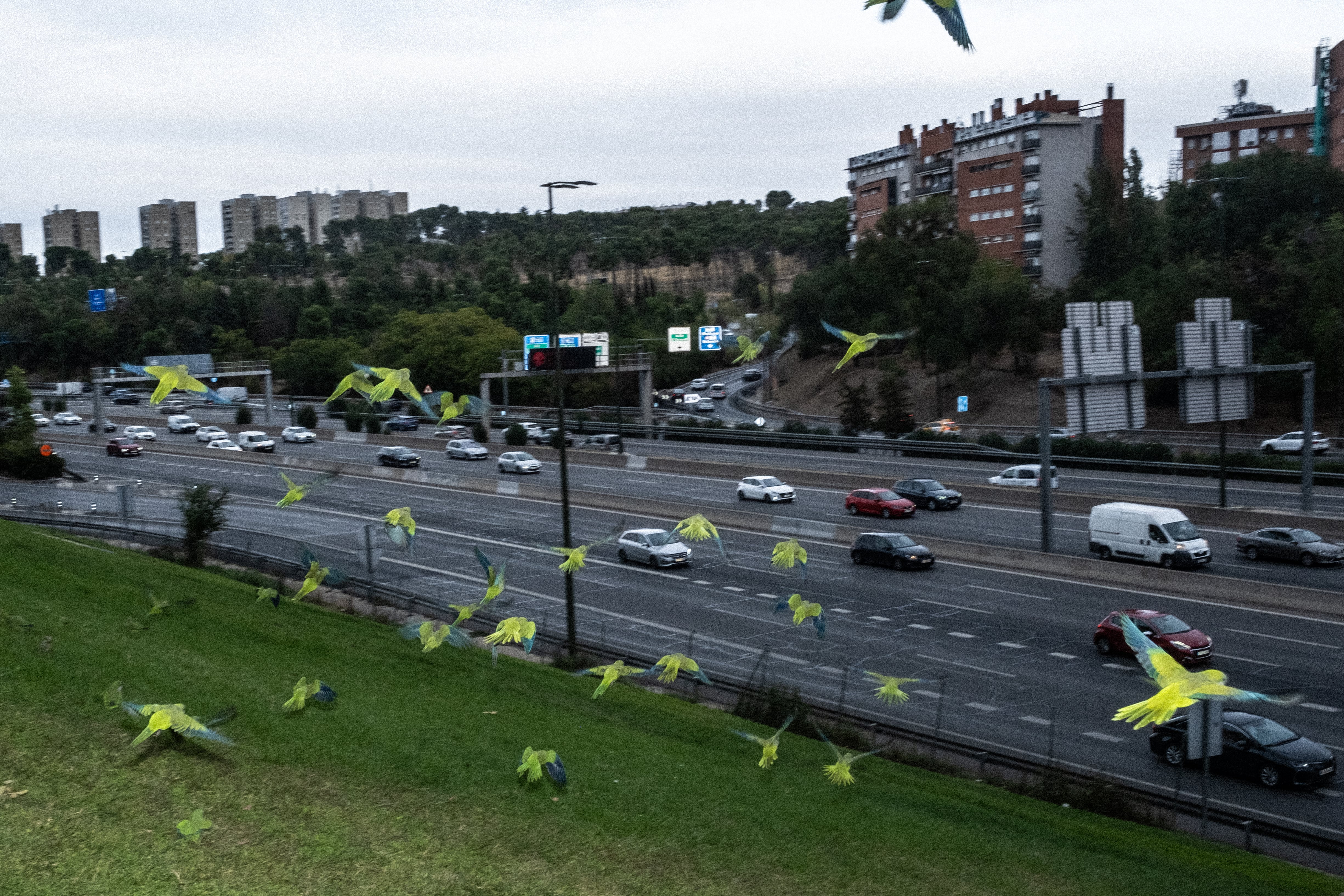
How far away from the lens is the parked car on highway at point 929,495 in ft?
130

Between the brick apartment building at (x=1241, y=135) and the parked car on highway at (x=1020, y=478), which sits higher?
the brick apartment building at (x=1241, y=135)

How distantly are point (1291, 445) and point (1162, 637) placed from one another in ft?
110

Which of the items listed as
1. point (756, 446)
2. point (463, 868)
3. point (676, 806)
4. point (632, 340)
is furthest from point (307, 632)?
point (632, 340)

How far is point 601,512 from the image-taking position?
1649 inches

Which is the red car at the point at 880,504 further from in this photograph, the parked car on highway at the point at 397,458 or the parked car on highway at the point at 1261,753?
the parked car on highway at the point at 397,458

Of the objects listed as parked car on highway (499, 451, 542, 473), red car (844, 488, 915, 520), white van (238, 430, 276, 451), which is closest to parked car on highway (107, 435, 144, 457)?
white van (238, 430, 276, 451)

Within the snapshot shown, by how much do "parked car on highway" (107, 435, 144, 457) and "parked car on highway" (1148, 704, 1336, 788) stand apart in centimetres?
5851

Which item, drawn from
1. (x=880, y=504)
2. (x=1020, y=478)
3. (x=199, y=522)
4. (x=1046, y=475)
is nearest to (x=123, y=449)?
(x=199, y=522)

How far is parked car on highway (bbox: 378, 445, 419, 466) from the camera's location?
55.6 metres

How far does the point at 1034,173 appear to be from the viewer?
264ft

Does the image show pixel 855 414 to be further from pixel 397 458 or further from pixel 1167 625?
pixel 1167 625

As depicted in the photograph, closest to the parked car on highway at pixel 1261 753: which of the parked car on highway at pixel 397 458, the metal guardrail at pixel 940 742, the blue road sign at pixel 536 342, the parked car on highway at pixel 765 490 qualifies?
the metal guardrail at pixel 940 742

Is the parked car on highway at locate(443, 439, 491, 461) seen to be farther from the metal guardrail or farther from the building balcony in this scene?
the building balcony

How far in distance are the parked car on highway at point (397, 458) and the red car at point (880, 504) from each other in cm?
2473
